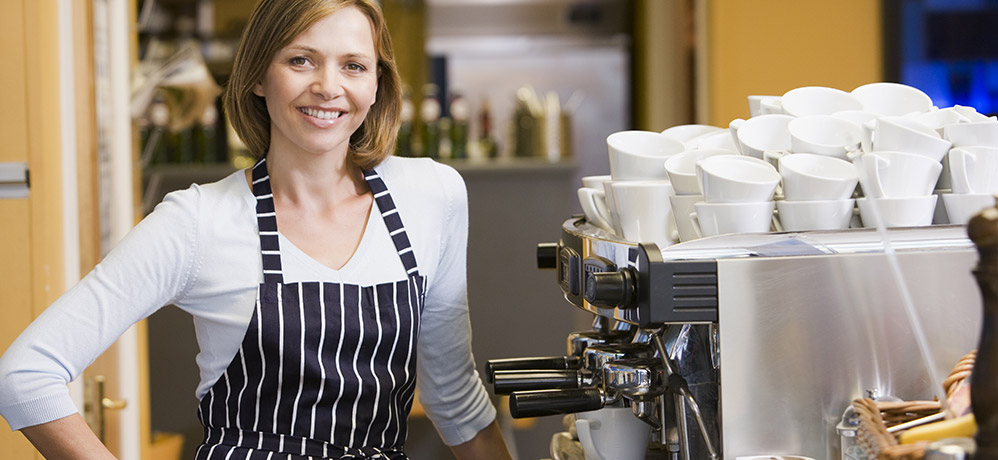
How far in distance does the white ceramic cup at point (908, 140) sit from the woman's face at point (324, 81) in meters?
0.63

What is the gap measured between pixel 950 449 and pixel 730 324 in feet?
0.76

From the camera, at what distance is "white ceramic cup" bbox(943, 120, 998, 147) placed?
0.93 m

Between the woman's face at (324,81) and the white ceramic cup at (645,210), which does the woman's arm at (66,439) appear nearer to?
the woman's face at (324,81)

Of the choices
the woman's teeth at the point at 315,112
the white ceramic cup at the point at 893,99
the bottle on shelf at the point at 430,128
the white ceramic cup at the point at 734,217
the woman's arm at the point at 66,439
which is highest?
the bottle on shelf at the point at 430,128

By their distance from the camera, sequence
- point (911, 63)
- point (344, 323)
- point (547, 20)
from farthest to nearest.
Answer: point (547, 20)
point (911, 63)
point (344, 323)

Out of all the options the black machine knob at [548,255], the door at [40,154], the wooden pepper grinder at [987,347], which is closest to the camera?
the wooden pepper grinder at [987,347]

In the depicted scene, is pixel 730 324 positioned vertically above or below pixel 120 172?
below

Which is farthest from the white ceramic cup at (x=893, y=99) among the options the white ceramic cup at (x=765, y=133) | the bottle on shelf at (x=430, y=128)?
the bottle on shelf at (x=430, y=128)

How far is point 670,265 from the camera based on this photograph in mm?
845

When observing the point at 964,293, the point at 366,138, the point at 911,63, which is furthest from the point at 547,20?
the point at 964,293

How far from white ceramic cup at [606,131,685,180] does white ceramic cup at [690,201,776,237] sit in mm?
161

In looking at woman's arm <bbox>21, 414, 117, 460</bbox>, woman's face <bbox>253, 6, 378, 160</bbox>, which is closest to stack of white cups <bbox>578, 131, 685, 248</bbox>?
woman's face <bbox>253, 6, 378, 160</bbox>

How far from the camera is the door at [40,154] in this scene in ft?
5.29

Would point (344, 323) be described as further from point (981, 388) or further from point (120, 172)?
point (120, 172)
